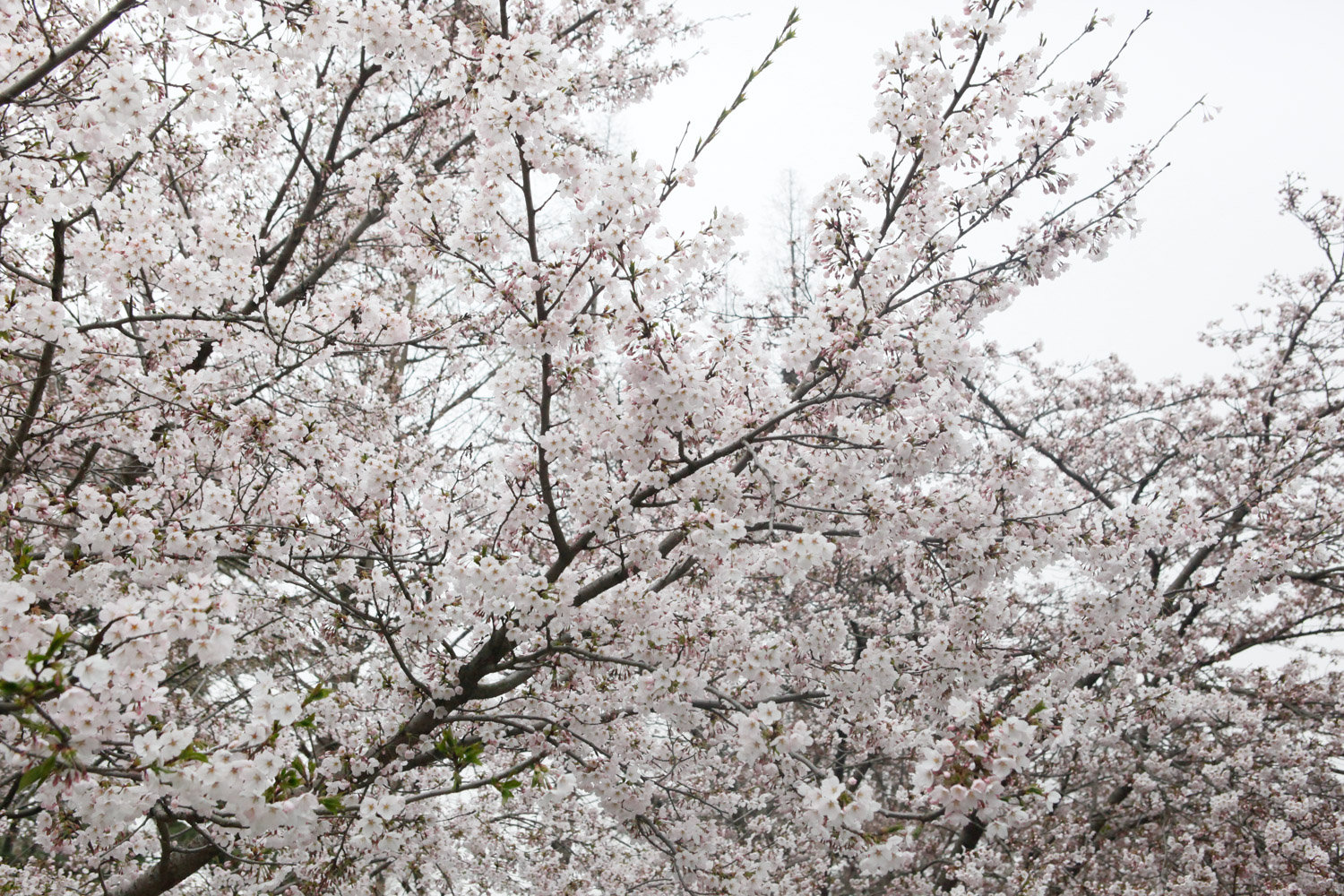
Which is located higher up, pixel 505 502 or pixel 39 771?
pixel 505 502

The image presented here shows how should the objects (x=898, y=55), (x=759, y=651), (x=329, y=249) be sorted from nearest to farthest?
(x=759, y=651)
(x=898, y=55)
(x=329, y=249)

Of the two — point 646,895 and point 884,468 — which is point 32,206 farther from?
point 646,895

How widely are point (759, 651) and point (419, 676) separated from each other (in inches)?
70.1

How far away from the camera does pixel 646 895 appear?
23.2ft

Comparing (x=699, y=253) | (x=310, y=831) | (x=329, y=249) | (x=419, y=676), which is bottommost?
(x=310, y=831)

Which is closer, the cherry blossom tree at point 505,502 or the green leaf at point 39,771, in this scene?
the green leaf at point 39,771

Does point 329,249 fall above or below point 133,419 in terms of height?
above

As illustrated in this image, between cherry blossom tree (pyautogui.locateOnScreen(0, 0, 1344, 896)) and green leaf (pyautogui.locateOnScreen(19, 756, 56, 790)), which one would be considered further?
cherry blossom tree (pyautogui.locateOnScreen(0, 0, 1344, 896))

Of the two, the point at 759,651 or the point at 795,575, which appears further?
the point at 759,651

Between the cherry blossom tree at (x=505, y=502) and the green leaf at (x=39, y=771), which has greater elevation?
the cherry blossom tree at (x=505, y=502)

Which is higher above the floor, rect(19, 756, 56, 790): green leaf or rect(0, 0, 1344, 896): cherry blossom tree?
rect(0, 0, 1344, 896): cherry blossom tree

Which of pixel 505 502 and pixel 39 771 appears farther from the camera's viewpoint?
pixel 505 502

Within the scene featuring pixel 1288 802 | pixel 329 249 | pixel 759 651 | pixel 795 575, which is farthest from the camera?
pixel 329 249

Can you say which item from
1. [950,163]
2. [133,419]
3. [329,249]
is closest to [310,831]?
[133,419]
